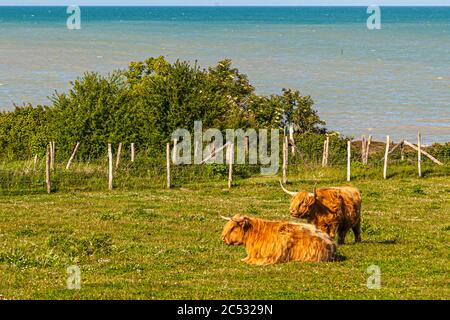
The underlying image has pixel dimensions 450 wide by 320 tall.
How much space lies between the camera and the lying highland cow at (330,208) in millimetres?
22094

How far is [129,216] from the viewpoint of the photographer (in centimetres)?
3005

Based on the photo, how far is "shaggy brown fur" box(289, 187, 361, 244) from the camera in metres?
22.1

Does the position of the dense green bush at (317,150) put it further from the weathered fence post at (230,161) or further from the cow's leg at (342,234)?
the cow's leg at (342,234)

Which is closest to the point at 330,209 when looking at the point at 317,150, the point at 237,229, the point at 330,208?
the point at 330,208

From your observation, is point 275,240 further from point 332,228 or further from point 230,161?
point 230,161

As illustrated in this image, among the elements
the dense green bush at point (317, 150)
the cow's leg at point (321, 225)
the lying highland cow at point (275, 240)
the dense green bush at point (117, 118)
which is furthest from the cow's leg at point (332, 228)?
the dense green bush at point (117, 118)

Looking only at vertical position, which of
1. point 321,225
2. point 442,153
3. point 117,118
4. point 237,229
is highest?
point 117,118

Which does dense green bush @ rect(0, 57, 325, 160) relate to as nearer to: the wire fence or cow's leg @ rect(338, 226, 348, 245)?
the wire fence

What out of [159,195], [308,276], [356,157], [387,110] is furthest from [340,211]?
[387,110]

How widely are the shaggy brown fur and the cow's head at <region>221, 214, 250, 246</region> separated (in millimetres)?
2236

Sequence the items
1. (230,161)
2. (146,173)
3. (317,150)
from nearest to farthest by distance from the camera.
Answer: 1. (230,161)
2. (146,173)
3. (317,150)

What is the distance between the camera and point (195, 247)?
2325 centimetres

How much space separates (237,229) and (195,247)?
3280mm

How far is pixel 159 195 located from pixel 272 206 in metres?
5.82
